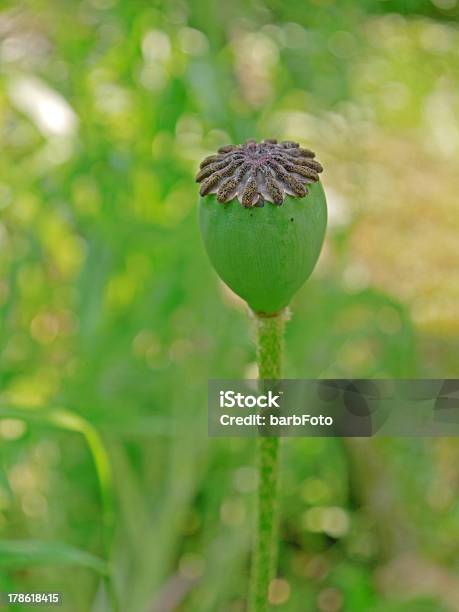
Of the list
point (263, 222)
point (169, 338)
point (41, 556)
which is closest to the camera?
point (263, 222)

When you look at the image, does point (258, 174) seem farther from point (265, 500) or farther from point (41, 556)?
point (41, 556)

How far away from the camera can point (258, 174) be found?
342 millimetres

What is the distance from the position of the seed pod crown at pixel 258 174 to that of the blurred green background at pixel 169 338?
0.45 meters

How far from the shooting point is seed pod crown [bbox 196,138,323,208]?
34 centimetres

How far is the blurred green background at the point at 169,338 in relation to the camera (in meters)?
0.85

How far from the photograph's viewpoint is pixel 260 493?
0.38m

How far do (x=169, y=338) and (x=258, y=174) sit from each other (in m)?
0.60

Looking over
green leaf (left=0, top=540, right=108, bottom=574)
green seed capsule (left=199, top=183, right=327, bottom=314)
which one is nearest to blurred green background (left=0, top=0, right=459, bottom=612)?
green leaf (left=0, top=540, right=108, bottom=574)

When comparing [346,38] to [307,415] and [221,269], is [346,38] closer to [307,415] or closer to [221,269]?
[307,415]

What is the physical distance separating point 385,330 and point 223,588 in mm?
313

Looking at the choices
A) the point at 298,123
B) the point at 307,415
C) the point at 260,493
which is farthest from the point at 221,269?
the point at 298,123

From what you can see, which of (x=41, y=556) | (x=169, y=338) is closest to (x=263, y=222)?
(x=41, y=556)

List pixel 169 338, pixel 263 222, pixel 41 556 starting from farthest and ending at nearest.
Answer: pixel 169 338 < pixel 41 556 < pixel 263 222

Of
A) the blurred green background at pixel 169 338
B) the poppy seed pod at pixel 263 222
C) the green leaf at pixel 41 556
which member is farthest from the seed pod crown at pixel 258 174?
the blurred green background at pixel 169 338
